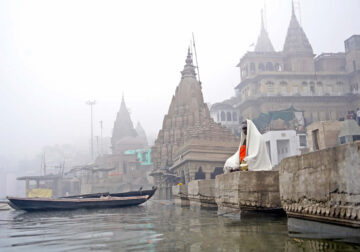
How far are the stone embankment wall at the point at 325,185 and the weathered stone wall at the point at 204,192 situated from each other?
5.92m

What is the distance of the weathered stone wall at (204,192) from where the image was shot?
477 inches

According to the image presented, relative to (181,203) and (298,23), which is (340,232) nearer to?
(181,203)

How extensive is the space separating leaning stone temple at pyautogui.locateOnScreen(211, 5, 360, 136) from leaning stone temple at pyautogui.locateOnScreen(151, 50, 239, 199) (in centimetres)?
986

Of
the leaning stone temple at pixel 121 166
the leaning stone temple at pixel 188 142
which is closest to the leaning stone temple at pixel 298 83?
the leaning stone temple at pixel 188 142

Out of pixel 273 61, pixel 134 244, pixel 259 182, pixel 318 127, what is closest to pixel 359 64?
pixel 273 61

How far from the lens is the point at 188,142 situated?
2961cm

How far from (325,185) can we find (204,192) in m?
8.03

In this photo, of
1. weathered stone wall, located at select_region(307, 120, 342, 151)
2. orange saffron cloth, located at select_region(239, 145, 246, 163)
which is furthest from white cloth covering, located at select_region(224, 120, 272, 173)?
weathered stone wall, located at select_region(307, 120, 342, 151)

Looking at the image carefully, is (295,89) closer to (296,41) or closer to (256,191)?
(296,41)

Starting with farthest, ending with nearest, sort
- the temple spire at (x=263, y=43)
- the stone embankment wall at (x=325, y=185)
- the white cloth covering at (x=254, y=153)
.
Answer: the temple spire at (x=263, y=43)
the white cloth covering at (x=254, y=153)
the stone embankment wall at (x=325, y=185)

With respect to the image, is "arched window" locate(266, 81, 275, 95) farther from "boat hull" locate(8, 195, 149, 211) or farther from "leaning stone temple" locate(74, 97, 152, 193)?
"boat hull" locate(8, 195, 149, 211)

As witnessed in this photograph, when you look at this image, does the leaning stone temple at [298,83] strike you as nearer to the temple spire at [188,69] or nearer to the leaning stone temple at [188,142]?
the leaning stone temple at [188,142]

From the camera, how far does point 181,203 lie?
17.1 metres

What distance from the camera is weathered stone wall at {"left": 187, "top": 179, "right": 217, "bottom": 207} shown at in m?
12.1
